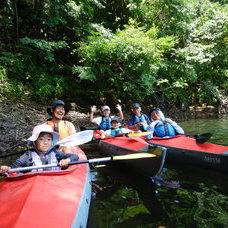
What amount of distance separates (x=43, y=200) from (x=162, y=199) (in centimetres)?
163

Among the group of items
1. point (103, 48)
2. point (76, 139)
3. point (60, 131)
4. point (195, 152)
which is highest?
point (103, 48)

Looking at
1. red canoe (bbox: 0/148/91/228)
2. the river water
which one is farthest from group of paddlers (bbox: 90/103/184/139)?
red canoe (bbox: 0/148/91/228)

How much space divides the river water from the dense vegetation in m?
5.13

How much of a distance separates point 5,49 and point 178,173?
8.30 metres

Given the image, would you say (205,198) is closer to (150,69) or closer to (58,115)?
(58,115)

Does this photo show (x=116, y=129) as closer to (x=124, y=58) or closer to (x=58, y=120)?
(x=58, y=120)

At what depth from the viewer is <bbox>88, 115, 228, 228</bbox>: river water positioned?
7.18 ft

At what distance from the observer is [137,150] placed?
371 centimetres

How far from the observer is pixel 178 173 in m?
3.64

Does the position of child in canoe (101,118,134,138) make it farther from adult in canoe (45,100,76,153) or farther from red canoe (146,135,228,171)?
adult in canoe (45,100,76,153)

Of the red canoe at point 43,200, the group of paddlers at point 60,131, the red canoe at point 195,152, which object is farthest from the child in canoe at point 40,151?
the red canoe at point 195,152

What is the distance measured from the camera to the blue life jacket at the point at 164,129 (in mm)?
4699

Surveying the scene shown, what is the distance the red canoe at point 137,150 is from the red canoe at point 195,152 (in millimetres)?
742

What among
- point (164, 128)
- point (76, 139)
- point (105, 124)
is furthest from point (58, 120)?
point (164, 128)
